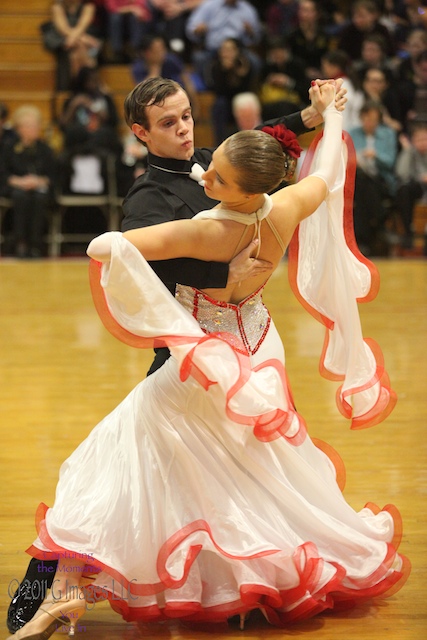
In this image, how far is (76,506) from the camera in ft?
9.10

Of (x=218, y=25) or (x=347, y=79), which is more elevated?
(x=218, y=25)

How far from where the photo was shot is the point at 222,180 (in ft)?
8.55

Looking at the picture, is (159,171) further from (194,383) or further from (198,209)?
(194,383)

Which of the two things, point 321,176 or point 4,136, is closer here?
point 321,176

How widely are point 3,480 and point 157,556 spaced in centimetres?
156

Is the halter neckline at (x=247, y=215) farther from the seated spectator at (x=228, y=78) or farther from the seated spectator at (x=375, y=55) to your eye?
the seated spectator at (x=375, y=55)

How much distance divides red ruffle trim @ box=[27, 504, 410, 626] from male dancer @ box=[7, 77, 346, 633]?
0.16 m

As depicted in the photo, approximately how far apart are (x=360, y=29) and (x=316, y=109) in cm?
843

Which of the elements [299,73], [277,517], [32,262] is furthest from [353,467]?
[299,73]

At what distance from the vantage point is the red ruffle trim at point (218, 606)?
2.68 meters

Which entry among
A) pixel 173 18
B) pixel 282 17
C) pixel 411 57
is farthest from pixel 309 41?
pixel 173 18

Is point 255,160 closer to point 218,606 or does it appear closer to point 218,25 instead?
point 218,606

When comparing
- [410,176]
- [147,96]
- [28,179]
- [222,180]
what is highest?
[147,96]

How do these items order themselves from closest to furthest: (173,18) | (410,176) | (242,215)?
(242,215), (410,176), (173,18)
